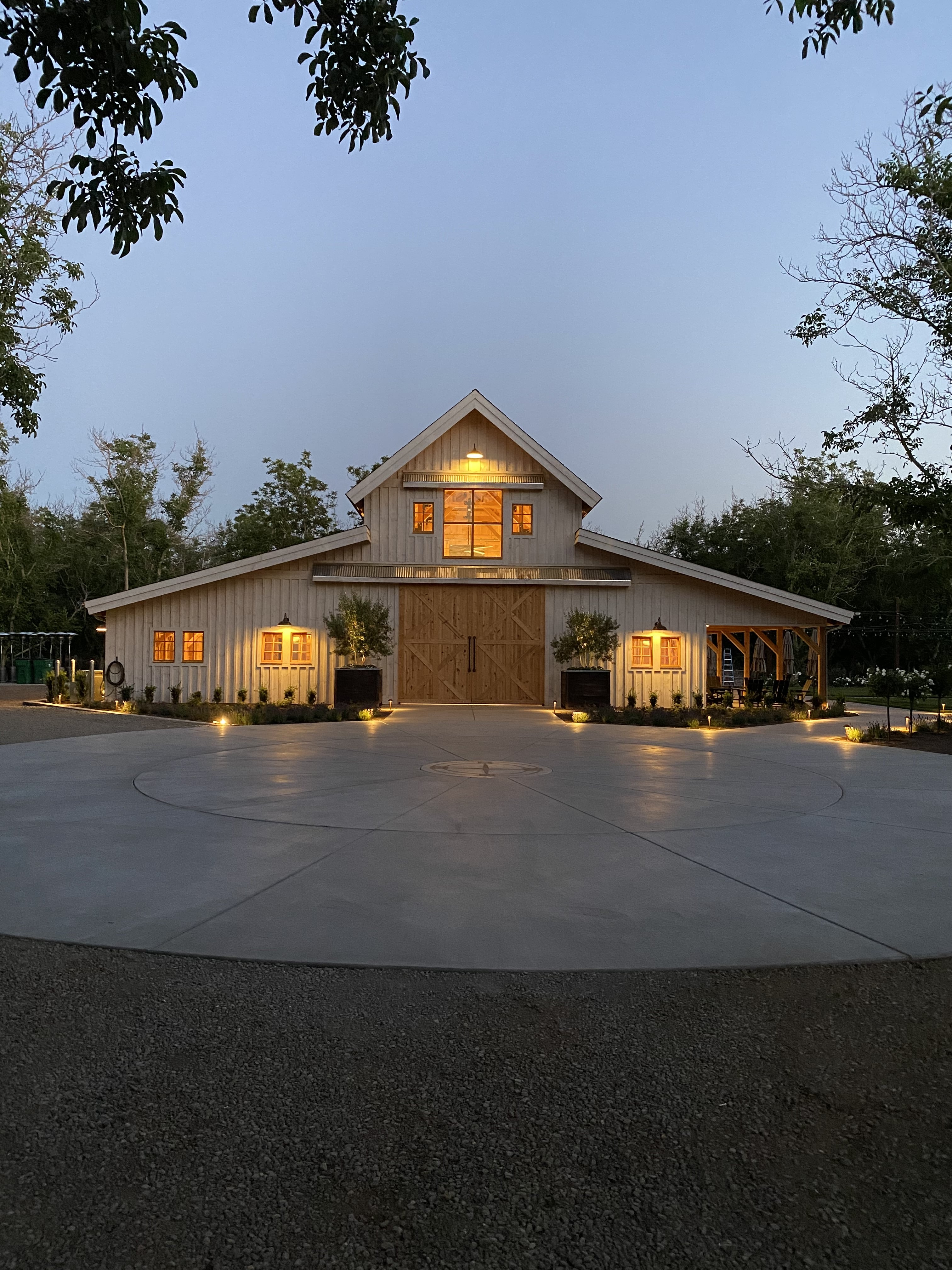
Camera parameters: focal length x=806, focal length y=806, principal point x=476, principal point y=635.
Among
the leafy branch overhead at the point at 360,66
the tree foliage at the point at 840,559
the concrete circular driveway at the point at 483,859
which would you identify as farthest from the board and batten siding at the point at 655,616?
the leafy branch overhead at the point at 360,66

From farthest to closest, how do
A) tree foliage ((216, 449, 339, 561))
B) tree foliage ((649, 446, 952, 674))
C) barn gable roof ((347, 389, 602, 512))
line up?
tree foliage ((216, 449, 339, 561)), tree foliage ((649, 446, 952, 674)), barn gable roof ((347, 389, 602, 512))

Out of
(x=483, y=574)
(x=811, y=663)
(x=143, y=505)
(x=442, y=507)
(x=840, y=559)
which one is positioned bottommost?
(x=811, y=663)

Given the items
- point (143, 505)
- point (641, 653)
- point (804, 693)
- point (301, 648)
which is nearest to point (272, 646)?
point (301, 648)

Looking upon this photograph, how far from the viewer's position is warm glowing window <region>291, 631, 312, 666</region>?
65.2 feet

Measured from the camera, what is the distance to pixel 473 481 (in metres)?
20.2

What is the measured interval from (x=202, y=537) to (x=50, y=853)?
126 ft

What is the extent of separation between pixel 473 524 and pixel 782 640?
9854mm

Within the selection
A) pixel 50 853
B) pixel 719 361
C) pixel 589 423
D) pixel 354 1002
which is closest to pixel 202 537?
pixel 50 853

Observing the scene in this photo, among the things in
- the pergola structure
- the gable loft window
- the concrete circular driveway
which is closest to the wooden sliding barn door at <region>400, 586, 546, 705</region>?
the gable loft window

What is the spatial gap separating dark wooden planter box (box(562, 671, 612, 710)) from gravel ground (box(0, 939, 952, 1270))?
1501 centimetres

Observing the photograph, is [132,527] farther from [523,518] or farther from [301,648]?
[523,518]

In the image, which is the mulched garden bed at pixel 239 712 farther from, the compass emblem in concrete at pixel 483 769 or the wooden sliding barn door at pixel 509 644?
the compass emblem in concrete at pixel 483 769

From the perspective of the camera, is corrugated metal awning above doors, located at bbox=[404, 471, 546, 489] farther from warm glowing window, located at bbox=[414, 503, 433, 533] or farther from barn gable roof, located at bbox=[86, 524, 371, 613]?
barn gable roof, located at bbox=[86, 524, 371, 613]

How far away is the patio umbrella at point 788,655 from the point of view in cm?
2267
